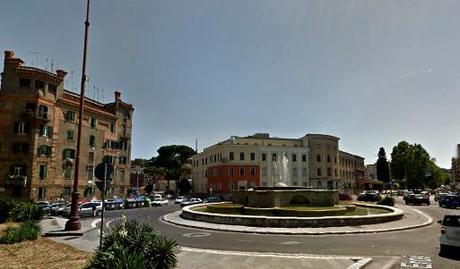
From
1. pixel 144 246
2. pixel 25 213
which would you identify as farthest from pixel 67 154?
pixel 144 246

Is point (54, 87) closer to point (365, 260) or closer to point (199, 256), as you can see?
point (199, 256)

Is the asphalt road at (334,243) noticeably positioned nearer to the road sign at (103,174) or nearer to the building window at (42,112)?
the road sign at (103,174)

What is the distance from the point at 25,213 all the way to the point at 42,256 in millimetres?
11990

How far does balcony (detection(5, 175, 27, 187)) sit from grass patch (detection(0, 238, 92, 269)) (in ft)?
114

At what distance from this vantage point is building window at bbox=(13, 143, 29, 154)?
4562 centimetres

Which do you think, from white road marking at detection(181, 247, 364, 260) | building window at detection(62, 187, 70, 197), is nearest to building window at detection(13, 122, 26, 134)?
building window at detection(62, 187, 70, 197)

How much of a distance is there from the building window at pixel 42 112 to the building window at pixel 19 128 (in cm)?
231

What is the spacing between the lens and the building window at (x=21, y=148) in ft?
150

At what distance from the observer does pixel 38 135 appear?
47031 millimetres

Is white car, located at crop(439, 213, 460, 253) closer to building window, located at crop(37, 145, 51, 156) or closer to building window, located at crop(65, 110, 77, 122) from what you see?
building window, located at crop(37, 145, 51, 156)

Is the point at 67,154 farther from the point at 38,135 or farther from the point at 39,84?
the point at 39,84

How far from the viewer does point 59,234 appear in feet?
57.1

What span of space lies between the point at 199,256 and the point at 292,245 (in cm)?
479

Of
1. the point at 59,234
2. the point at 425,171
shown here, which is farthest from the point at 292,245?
the point at 425,171
